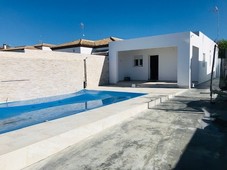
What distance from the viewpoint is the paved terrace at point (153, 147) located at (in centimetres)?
390

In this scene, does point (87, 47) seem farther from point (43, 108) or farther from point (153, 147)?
point (153, 147)

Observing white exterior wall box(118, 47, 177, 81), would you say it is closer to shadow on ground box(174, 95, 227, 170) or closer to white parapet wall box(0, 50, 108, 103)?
white parapet wall box(0, 50, 108, 103)

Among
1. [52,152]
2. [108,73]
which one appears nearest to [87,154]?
[52,152]

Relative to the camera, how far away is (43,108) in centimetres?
1070

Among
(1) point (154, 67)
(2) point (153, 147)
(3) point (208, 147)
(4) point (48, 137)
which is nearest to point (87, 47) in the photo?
(1) point (154, 67)

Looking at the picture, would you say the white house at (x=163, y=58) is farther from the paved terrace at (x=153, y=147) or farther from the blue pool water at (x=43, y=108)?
the paved terrace at (x=153, y=147)

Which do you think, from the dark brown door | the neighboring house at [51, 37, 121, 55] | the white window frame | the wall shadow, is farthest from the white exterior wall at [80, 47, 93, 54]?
the dark brown door

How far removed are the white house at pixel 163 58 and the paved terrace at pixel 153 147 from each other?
30.1 feet

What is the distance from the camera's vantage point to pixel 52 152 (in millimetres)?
4465

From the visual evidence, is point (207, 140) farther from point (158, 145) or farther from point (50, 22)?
point (50, 22)

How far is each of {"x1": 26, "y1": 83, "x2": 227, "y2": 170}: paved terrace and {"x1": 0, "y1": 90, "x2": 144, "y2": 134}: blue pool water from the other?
351cm

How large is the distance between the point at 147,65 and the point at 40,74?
1141cm

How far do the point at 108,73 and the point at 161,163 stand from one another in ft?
54.9

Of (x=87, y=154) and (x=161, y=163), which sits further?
(x=87, y=154)
